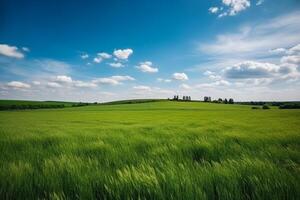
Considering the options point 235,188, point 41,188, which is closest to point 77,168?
point 41,188

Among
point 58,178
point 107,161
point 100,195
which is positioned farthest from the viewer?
point 107,161

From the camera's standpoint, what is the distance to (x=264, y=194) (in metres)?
1.36

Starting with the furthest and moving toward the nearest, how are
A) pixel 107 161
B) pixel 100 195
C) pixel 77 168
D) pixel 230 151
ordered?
1. pixel 230 151
2. pixel 107 161
3. pixel 77 168
4. pixel 100 195

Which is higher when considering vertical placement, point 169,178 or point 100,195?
point 169,178

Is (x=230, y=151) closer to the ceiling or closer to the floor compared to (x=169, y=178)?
closer to the floor

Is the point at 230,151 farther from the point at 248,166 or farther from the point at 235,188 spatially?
the point at 235,188

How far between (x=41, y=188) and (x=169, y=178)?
1.19 meters

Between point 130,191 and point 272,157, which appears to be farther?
point 272,157

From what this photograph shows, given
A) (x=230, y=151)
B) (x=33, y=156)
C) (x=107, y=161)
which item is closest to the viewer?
(x=107, y=161)

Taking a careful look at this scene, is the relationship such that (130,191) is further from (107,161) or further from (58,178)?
(107,161)

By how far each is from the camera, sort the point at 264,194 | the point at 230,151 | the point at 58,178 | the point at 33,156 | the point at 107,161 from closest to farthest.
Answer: the point at 264,194, the point at 58,178, the point at 107,161, the point at 33,156, the point at 230,151

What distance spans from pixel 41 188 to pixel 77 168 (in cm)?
40

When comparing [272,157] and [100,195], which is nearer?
[100,195]

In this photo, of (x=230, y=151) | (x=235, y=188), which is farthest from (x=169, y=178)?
(x=230, y=151)
